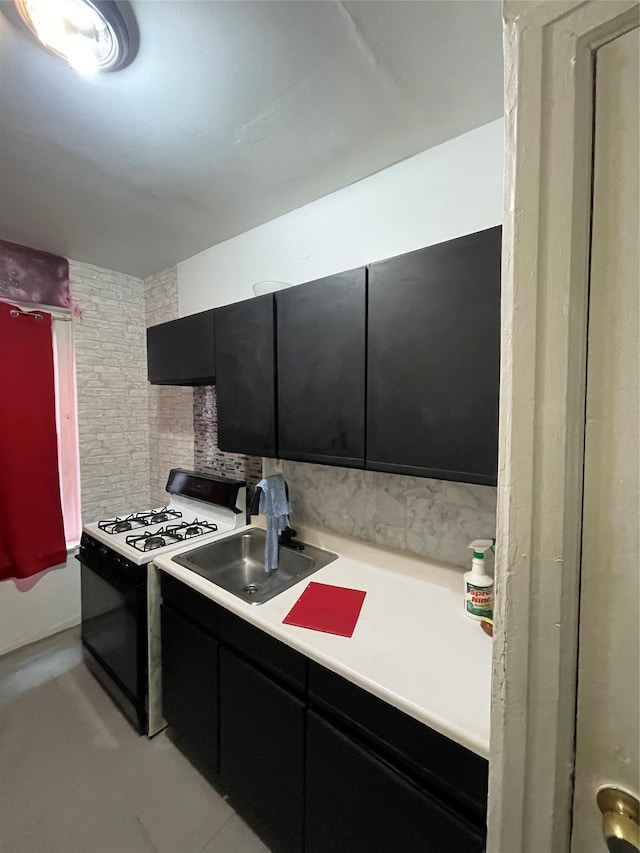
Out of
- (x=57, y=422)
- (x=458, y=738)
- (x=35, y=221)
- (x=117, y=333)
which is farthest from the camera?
(x=117, y=333)

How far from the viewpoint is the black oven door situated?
1644mm

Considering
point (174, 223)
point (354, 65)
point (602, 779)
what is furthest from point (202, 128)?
point (602, 779)

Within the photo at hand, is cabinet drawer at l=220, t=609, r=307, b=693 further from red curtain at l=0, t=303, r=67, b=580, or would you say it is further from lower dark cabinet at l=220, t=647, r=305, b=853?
red curtain at l=0, t=303, r=67, b=580

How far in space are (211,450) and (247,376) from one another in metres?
0.93

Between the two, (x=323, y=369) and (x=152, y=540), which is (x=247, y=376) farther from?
(x=152, y=540)

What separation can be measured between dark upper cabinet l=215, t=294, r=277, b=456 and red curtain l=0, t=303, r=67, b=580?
A: 145cm

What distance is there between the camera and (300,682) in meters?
1.09

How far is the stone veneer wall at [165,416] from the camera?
255 centimetres

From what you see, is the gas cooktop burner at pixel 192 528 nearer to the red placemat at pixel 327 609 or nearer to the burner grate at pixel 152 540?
the burner grate at pixel 152 540

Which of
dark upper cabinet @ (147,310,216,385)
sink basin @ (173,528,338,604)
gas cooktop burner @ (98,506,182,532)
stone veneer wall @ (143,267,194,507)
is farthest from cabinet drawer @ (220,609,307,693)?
stone veneer wall @ (143,267,194,507)

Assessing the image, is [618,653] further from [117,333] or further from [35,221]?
[117,333]

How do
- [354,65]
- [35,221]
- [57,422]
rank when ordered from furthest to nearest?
[57,422], [35,221], [354,65]

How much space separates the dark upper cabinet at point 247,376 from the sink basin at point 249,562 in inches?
20.9

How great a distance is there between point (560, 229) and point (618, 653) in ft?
1.71
